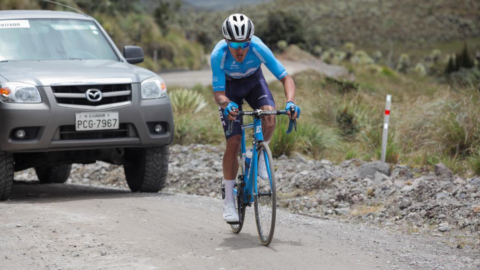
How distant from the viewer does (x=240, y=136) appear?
21.9 ft

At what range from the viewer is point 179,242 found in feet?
21.3

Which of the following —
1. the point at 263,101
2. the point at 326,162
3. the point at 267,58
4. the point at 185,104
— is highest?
the point at 267,58

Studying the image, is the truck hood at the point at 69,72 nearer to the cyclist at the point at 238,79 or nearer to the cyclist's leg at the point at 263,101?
the cyclist at the point at 238,79

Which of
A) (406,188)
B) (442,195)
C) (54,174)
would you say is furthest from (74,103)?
(442,195)

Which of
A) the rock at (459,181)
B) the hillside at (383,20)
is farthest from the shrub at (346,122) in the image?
the hillside at (383,20)

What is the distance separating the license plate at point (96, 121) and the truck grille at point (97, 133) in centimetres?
7

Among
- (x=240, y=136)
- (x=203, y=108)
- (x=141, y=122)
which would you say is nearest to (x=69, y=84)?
(x=141, y=122)

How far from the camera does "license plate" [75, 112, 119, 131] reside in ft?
27.6

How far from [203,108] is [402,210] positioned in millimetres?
8458

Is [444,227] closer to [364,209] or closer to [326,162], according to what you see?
[364,209]

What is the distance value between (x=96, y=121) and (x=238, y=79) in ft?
7.20

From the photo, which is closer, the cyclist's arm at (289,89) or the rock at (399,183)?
A: the cyclist's arm at (289,89)

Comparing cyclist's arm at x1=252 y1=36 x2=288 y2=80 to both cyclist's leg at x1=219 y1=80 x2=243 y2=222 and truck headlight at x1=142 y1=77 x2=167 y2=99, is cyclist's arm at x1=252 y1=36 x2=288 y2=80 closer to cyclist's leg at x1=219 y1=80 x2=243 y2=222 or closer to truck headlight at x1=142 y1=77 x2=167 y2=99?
cyclist's leg at x1=219 y1=80 x2=243 y2=222

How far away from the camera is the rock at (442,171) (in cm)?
1012
